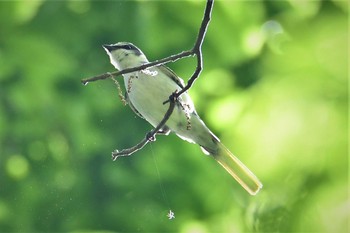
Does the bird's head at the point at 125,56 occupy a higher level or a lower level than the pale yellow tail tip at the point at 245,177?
higher

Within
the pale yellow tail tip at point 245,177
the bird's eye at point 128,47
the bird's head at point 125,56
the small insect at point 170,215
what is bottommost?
the small insect at point 170,215

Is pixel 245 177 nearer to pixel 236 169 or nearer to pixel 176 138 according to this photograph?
pixel 236 169

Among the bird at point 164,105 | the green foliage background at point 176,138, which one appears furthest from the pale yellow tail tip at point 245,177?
the green foliage background at point 176,138

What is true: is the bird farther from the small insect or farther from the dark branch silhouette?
the small insect

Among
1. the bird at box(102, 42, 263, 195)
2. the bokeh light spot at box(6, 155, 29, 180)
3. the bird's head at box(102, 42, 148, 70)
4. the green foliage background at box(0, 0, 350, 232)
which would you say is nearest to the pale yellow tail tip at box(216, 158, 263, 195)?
the bird at box(102, 42, 263, 195)

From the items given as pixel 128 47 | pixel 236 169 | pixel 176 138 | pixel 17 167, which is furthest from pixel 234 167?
pixel 17 167

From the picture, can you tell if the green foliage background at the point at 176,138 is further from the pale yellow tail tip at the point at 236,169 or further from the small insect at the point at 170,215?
the pale yellow tail tip at the point at 236,169

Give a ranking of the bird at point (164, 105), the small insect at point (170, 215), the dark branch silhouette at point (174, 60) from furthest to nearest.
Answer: the small insect at point (170, 215) → the bird at point (164, 105) → the dark branch silhouette at point (174, 60)

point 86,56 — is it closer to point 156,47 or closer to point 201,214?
point 156,47
